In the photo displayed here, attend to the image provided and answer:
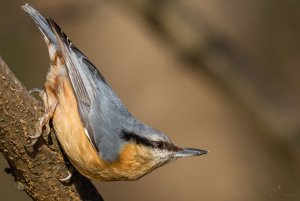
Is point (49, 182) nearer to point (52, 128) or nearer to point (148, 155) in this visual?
point (52, 128)

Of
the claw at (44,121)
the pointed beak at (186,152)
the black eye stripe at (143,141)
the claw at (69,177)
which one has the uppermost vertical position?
the pointed beak at (186,152)

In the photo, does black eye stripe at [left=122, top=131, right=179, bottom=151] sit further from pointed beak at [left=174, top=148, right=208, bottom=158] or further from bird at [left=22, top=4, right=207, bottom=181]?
pointed beak at [left=174, top=148, right=208, bottom=158]

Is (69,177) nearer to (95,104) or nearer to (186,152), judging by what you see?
(95,104)

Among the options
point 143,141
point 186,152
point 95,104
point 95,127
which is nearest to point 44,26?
point 95,104

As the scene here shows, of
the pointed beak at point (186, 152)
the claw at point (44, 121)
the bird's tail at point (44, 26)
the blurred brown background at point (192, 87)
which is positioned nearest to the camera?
the claw at point (44, 121)

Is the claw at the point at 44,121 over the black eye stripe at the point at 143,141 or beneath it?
beneath

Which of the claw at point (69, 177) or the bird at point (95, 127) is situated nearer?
the claw at point (69, 177)

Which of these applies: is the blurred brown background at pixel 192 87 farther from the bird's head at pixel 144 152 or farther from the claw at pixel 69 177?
the claw at pixel 69 177

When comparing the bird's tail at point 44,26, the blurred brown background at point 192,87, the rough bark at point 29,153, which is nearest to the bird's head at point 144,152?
the rough bark at point 29,153
